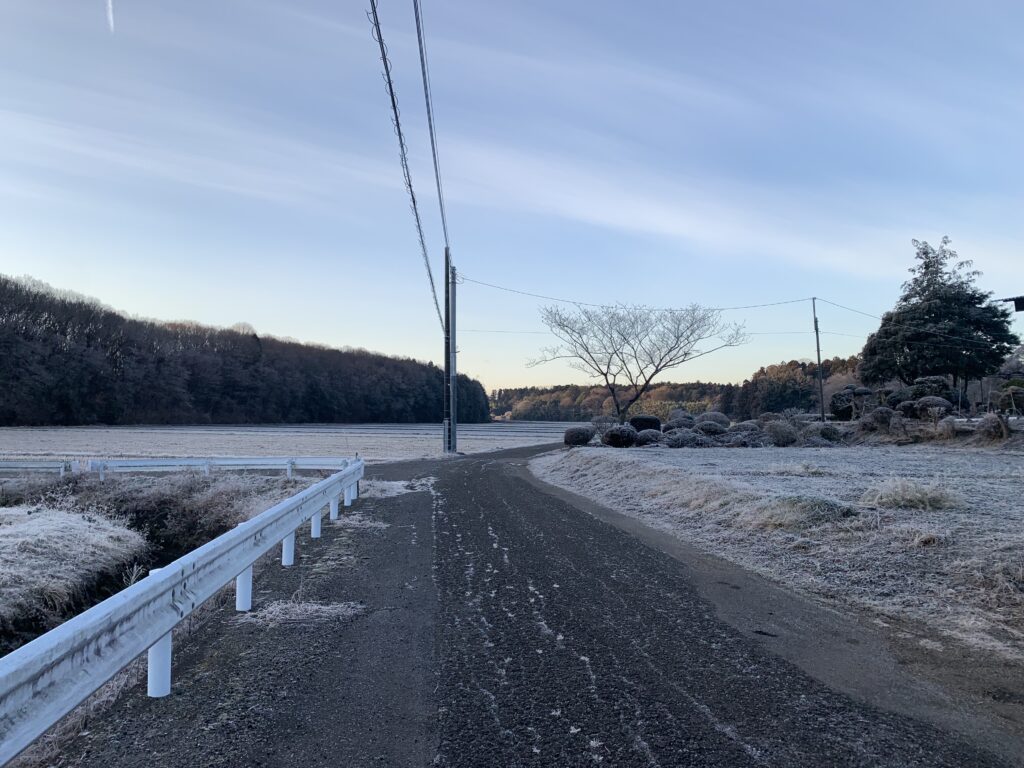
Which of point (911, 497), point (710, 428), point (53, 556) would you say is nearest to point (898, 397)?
point (710, 428)

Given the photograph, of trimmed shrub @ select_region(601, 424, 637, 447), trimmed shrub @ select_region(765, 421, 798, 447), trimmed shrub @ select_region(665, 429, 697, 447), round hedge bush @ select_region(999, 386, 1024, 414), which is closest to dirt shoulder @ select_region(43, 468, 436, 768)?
trimmed shrub @ select_region(601, 424, 637, 447)

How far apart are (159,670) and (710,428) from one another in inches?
1075

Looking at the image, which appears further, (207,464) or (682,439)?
(682,439)

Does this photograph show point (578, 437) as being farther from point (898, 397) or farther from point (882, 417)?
point (898, 397)

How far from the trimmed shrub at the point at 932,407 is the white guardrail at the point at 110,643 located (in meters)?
28.9

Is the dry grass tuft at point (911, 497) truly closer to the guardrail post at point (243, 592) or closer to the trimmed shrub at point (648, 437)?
the guardrail post at point (243, 592)

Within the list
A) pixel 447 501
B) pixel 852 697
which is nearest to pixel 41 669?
pixel 852 697

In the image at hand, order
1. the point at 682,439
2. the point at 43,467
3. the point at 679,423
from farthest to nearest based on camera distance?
the point at 679,423
the point at 682,439
the point at 43,467

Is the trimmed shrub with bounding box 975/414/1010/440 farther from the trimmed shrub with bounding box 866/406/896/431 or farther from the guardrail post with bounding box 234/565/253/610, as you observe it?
the guardrail post with bounding box 234/565/253/610

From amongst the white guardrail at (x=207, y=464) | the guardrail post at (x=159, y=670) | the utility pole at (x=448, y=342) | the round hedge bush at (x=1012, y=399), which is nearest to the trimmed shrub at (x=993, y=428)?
the round hedge bush at (x=1012, y=399)

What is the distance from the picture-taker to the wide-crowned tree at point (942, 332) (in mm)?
41875

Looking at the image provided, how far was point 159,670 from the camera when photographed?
371cm

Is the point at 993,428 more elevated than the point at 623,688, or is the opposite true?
the point at 993,428

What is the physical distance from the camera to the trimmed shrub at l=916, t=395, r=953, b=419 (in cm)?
2662
